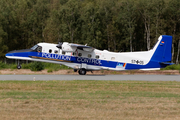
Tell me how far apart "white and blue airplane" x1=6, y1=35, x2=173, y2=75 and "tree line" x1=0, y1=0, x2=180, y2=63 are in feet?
80.4

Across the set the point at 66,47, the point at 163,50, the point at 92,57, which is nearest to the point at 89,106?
the point at 66,47

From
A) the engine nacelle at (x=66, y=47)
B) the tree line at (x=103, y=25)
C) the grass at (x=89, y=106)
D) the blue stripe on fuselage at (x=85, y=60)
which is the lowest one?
the grass at (x=89, y=106)

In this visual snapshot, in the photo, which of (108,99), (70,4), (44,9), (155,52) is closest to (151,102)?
(108,99)

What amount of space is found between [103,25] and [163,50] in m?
33.5

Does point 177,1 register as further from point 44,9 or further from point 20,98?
point 20,98

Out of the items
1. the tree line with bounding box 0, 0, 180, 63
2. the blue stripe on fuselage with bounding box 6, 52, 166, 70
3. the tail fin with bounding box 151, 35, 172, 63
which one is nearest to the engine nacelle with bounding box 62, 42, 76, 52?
the blue stripe on fuselage with bounding box 6, 52, 166, 70

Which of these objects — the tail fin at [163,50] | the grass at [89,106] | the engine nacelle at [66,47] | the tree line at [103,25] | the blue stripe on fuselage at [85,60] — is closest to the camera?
the grass at [89,106]

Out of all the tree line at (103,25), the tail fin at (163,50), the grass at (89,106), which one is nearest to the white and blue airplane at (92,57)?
the tail fin at (163,50)

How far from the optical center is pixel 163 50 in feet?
88.8

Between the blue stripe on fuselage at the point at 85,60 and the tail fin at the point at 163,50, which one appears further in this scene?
the tail fin at the point at 163,50

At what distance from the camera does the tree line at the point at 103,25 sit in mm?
53531

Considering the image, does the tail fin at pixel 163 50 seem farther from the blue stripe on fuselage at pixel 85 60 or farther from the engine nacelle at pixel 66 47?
the engine nacelle at pixel 66 47

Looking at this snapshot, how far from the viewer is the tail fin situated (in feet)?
88.7

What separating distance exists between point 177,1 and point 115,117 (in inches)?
1967
